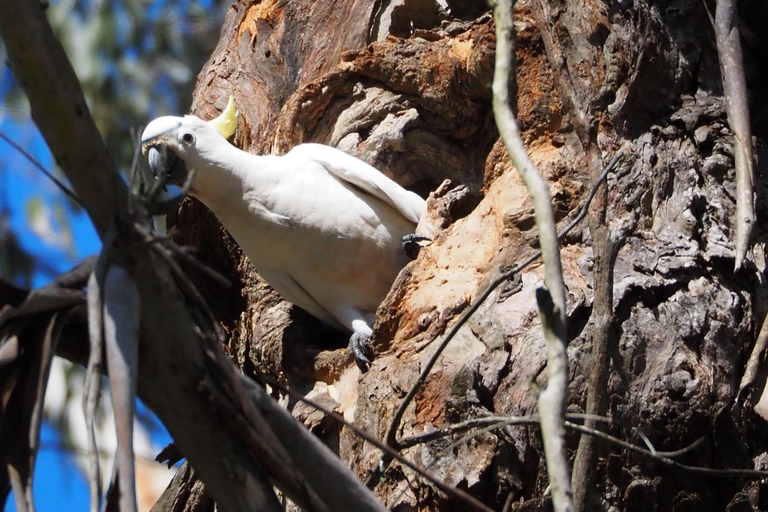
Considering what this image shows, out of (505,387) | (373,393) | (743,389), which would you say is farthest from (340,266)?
(743,389)

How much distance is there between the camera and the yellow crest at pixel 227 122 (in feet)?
11.7

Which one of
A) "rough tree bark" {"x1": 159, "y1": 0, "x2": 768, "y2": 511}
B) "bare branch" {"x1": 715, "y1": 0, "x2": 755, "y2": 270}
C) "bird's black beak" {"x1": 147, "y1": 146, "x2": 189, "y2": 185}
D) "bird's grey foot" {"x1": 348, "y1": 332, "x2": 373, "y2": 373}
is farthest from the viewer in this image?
"bird's black beak" {"x1": 147, "y1": 146, "x2": 189, "y2": 185}

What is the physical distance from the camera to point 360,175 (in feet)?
10.9

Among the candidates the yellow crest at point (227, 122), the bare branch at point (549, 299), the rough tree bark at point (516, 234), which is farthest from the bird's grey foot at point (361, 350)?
the bare branch at point (549, 299)

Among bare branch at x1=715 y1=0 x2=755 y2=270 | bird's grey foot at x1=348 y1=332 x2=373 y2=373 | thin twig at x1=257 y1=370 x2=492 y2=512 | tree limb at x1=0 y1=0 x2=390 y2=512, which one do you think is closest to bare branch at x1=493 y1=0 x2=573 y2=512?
thin twig at x1=257 y1=370 x2=492 y2=512

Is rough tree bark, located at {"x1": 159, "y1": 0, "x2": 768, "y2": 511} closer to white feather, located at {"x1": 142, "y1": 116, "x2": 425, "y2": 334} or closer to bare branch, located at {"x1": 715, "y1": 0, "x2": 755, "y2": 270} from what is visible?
bare branch, located at {"x1": 715, "y1": 0, "x2": 755, "y2": 270}

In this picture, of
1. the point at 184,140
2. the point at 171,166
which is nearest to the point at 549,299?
the point at 184,140

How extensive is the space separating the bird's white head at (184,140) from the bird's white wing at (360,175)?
305 millimetres

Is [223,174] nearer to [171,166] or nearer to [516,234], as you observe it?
[171,166]

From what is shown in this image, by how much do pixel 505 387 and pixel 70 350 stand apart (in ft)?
4.00

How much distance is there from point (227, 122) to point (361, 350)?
113 centimetres

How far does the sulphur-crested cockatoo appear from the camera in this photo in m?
3.33

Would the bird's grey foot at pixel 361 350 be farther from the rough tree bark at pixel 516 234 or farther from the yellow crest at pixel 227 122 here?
the yellow crest at pixel 227 122

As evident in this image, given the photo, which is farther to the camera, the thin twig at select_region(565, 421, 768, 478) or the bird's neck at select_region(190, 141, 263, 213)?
the bird's neck at select_region(190, 141, 263, 213)
